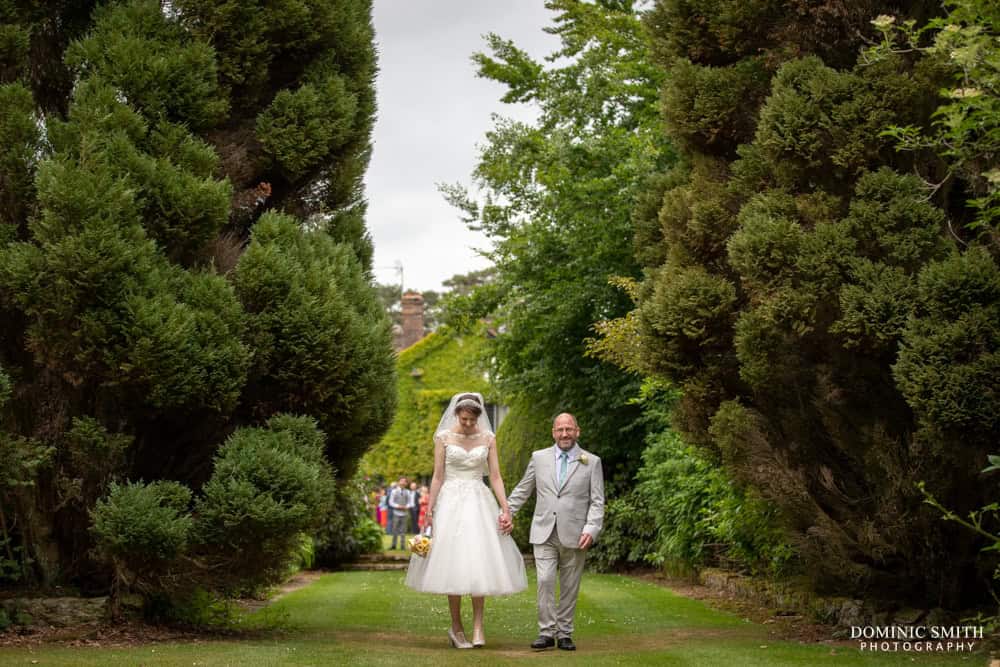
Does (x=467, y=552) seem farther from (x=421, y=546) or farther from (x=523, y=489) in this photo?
(x=523, y=489)

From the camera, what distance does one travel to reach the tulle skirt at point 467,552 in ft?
29.3

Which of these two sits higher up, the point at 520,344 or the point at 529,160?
the point at 529,160

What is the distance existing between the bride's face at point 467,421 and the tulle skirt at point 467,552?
432 millimetres

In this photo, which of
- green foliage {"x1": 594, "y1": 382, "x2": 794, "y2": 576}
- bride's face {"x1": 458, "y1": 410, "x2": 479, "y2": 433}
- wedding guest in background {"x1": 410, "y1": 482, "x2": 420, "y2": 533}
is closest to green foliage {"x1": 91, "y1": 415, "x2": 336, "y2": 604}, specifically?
bride's face {"x1": 458, "y1": 410, "x2": 479, "y2": 433}

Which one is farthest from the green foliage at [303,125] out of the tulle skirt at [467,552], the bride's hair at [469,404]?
the tulle skirt at [467,552]

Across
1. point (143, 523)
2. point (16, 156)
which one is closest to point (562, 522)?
point (143, 523)

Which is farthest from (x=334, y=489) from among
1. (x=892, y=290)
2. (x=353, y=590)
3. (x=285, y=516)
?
(x=353, y=590)

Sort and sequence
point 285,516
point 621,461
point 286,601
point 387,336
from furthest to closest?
point 621,461 < point 286,601 < point 387,336 < point 285,516

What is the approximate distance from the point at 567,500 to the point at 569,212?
45.9 ft

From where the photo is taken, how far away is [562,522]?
9.24 metres

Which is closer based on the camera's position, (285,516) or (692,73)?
(285,516)

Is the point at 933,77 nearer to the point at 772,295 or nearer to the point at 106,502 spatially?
the point at 772,295

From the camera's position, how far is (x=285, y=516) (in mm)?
8594

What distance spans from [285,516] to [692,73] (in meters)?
5.67
